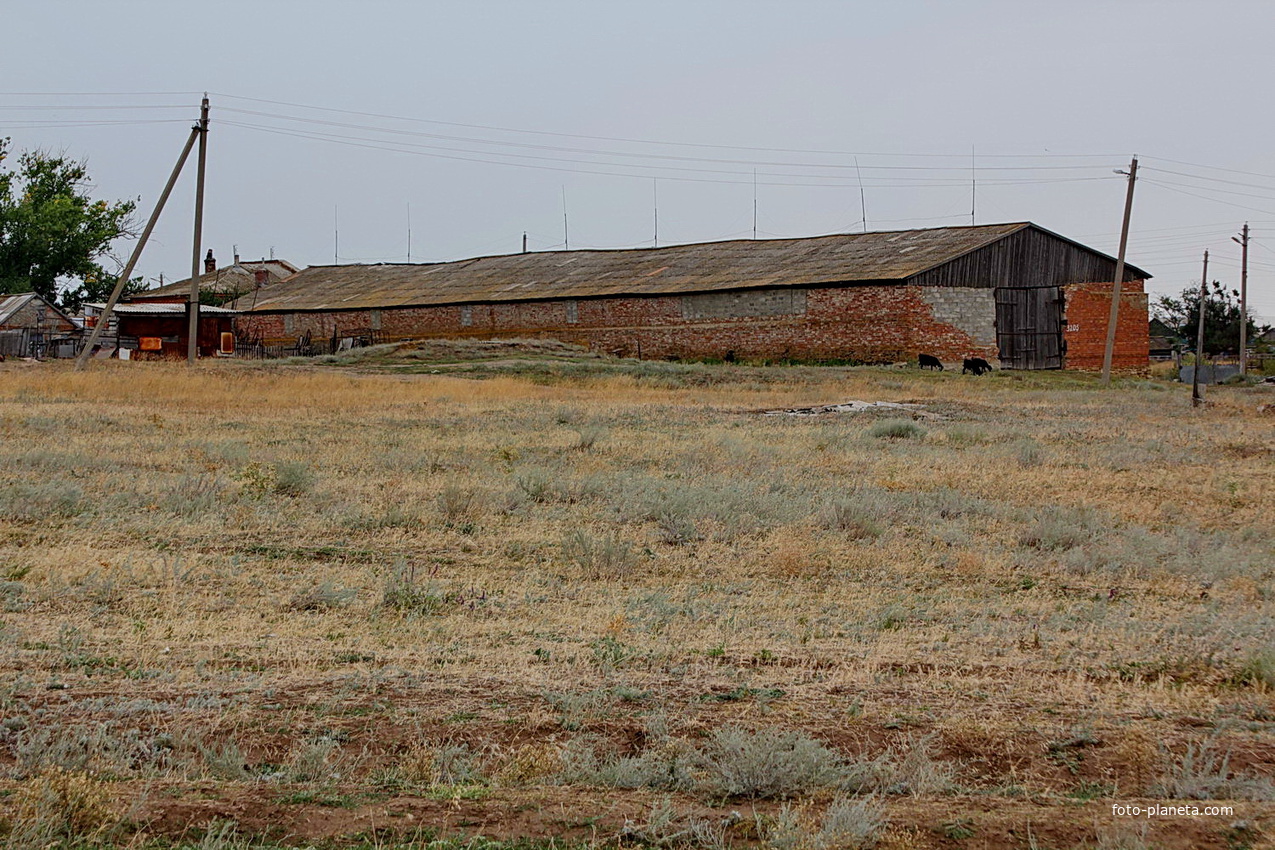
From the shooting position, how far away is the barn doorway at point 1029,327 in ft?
158

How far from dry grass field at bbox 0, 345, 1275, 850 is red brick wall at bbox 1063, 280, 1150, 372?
32701 millimetres

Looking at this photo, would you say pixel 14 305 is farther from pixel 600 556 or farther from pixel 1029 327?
pixel 600 556

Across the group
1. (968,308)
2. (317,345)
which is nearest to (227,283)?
(317,345)

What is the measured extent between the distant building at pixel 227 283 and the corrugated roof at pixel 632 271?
2.10m

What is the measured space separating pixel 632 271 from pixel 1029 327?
1822 centimetres

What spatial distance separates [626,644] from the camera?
7707mm

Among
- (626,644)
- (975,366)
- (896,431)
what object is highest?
(975,366)

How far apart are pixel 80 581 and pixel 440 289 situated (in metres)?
53.9

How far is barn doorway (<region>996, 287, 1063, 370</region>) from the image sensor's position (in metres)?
48.2

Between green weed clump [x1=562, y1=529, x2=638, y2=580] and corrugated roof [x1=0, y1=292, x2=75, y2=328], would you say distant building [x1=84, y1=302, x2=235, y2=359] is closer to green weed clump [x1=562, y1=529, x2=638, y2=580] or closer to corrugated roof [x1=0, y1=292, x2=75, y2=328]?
corrugated roof [x1=0, y1=292, x2=75, y2=328]

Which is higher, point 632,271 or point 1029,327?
point 632,271

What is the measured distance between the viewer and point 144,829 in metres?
4.45

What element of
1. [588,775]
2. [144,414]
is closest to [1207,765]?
[588,775]

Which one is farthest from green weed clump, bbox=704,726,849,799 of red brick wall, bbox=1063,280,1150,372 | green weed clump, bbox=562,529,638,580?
red brick wall, bbox=1063,280,1150,372
